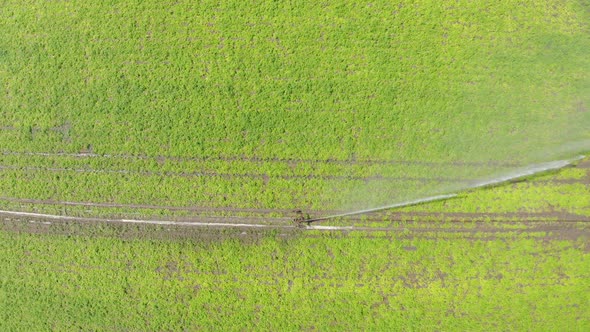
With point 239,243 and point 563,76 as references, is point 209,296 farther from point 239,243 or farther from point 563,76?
point 563,76

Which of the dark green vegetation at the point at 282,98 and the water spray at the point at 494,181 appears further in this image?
the dark green vegetation at the point at 282,98

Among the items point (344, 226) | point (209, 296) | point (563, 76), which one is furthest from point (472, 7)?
point (209, 296)

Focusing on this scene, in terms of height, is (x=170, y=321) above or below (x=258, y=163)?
below

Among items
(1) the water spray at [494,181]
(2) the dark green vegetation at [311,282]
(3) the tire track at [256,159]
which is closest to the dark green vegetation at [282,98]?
(3) the tire track at [256,159]

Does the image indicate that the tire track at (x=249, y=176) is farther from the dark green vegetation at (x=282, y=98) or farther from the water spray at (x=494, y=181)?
the water spray at (x=494, y=181)

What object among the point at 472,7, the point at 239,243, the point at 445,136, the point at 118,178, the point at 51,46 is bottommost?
the point at 239,243

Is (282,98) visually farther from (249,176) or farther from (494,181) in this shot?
(494,181)

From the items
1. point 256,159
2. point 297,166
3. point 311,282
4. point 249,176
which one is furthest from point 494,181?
point 249,176
